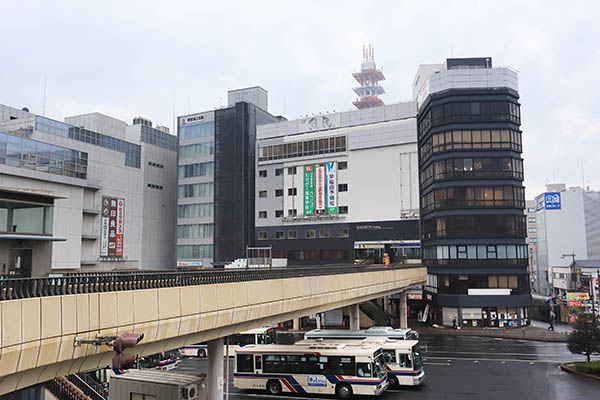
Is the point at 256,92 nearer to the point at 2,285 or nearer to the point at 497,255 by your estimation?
the point at 497,255

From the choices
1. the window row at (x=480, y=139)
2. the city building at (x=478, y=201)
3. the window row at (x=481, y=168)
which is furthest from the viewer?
the window row at (x=480, y=139)

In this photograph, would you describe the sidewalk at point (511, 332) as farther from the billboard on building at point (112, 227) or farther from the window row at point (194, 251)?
the billboard on building at point (112, 227)

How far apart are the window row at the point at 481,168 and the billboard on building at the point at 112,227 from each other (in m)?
47.2

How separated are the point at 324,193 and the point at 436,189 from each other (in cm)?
1909

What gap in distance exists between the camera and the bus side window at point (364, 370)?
90.9ft

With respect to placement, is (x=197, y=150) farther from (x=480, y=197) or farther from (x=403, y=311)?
(x=480, y=197)

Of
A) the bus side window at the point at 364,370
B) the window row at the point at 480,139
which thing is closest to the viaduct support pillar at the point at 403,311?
the window row at the point at 480,139

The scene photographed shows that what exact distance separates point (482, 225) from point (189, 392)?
46.9 m

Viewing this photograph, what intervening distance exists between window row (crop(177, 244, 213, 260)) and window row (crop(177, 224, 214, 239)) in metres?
1.69

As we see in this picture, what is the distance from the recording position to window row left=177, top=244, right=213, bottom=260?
80.6 meters

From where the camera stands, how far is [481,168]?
194ft

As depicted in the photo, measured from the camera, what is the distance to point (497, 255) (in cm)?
5841

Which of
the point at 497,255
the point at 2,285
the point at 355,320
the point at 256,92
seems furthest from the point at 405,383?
the point at 256,92

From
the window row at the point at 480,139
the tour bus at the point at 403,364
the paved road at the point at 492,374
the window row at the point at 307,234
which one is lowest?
the paved road at the point at 492,374
